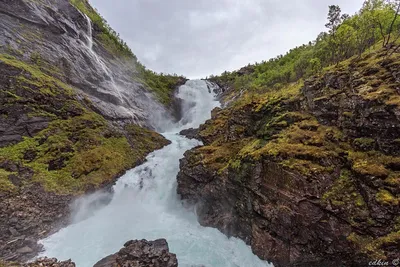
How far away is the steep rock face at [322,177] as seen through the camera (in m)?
9.94

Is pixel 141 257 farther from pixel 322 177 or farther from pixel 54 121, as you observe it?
pixel 54 121

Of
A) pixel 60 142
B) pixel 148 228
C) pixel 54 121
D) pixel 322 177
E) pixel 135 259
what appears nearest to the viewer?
pixel 322 177

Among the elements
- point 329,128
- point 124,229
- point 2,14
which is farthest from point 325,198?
point 2,14

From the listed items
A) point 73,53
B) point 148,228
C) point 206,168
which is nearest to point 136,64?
point 73,53

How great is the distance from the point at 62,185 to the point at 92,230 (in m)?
4.81

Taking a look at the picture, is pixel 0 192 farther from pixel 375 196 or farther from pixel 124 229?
pixel 375 196

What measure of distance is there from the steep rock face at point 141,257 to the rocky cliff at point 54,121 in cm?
550

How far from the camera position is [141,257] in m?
12.6

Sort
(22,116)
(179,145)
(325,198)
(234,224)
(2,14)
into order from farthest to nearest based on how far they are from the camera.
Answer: (179,145) → (2,14) → (22,116) → (234,224) → (325,198)

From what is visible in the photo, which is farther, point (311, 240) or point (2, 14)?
point (2, 14)

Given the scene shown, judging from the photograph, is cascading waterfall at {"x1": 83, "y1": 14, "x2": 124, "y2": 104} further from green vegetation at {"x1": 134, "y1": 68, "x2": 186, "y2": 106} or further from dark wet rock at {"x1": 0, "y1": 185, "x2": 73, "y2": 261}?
dark wet rock at {"x1": 0, "y1": 185, "x2": 73, "y2": 261}

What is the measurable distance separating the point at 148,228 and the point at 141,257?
5.10 meters

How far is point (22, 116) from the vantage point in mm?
21047


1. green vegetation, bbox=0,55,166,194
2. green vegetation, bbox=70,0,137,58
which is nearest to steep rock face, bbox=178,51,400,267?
green vegetation, bbox=0,55,166,194
